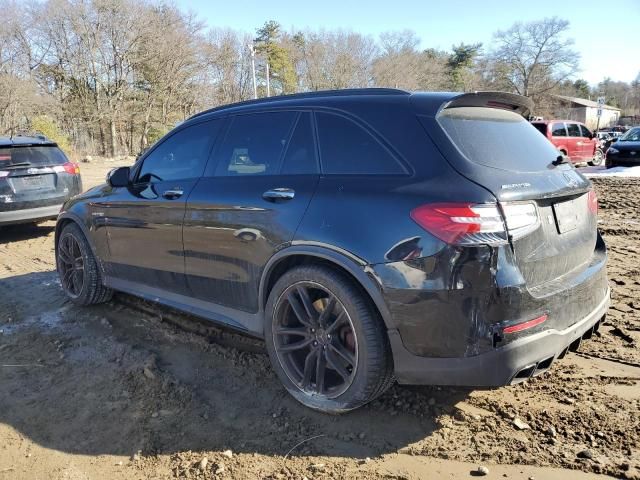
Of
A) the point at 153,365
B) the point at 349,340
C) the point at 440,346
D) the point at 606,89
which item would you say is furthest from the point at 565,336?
the point at 606,89

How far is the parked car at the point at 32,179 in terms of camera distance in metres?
7.60

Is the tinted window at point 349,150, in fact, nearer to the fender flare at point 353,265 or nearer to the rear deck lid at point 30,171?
the fender flare at point 353,265

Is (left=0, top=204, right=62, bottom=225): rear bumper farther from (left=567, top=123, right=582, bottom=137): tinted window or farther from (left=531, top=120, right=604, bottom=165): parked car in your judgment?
(left=567, top=123, right=582, bottom=137): tinted window

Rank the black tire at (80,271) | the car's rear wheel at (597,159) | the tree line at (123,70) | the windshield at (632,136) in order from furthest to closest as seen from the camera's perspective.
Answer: the tree line at (123,70), the car's rear wheel at (597,159), the windshield at (632,136), the black tire at (80,271)

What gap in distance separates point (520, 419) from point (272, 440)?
1.36 m

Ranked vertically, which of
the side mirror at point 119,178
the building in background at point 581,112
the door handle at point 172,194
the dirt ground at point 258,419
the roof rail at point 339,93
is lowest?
the dirt ground at point 258,419

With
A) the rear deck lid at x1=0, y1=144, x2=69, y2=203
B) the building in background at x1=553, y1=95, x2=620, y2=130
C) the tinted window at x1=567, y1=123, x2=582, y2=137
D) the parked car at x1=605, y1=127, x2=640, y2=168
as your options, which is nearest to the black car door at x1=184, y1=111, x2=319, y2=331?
the rear deck lid at x1=0, y1=144, x2=69, y2=203

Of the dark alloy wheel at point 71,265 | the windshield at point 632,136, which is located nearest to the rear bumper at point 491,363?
the dark alloy wheel at point 71,265

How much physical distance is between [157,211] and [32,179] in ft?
17.0

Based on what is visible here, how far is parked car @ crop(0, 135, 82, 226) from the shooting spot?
760 cm

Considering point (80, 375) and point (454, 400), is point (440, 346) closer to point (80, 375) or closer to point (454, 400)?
point (454, 400)

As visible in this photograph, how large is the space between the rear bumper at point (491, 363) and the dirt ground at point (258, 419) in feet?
1.28

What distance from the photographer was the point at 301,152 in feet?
10.2

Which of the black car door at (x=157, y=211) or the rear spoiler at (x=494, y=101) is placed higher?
the rear spoiler at (x=494, y=101)
